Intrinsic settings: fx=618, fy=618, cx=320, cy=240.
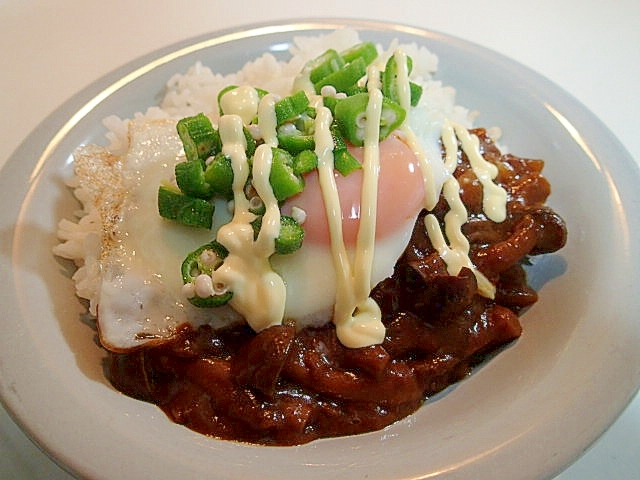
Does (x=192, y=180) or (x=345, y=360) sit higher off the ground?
(x=192, y=180)

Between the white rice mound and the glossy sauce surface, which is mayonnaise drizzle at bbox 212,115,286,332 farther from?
the white rice mound

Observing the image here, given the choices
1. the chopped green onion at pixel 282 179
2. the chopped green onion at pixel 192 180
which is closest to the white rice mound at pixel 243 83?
the chopped green onion at pixel 192 180

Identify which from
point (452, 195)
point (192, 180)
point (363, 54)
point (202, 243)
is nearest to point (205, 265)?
point (202, 243)

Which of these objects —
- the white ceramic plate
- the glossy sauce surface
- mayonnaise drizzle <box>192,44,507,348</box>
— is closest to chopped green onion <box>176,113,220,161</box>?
mayonnaise drizzle <box>192,44,507,348</box>

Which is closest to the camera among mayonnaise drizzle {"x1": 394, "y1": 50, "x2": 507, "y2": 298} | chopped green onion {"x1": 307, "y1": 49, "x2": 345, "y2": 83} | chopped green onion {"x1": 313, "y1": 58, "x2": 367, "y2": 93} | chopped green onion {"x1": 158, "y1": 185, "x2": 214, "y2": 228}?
chopped green onion {"x1": 158, "y1": 185, "x2": 214, "y2": 228}

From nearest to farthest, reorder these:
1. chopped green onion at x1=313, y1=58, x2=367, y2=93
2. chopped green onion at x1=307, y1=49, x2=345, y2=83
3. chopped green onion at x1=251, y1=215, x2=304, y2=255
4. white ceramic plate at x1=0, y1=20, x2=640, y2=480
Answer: white ceramic plate at x1=0, y1=20, x2=640, y2=480 → chopped green onion at x1=251, y1=215, x2=304, y2=255 → chopped green onion at x1=313, y1=58, x2=367, y2=93 → chopped green onion at x1=307, y1=49, x2=345, y2=83

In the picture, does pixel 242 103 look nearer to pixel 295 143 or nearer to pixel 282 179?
pixel 295 143

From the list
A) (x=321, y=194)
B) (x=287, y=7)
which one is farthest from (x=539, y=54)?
(x=321, y=194)
